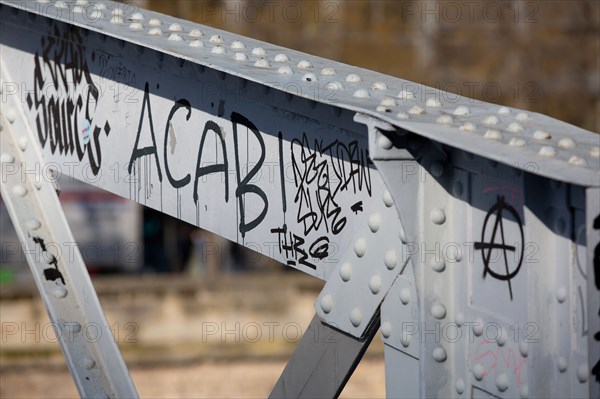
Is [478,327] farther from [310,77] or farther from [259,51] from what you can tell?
[259,51]

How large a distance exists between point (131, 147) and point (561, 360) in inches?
69.3

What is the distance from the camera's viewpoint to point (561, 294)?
2.25m

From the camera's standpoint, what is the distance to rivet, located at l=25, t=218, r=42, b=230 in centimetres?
364

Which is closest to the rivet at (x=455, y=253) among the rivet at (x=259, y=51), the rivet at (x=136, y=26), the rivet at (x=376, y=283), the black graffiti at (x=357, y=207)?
the rivet at (x=376, y=283)

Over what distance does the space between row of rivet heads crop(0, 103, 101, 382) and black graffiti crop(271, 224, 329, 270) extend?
809mm

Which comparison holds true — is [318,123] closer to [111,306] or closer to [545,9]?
[111,306]

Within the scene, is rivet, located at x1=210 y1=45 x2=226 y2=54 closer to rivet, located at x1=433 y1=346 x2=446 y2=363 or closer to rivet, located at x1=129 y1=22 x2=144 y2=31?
rivet, located at x1=129 y1=22 x2=144 y2=31

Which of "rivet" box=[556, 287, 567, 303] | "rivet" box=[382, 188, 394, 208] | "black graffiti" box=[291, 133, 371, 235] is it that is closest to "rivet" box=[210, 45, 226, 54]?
"black graffiti" box=[291, 133, 371, 235]

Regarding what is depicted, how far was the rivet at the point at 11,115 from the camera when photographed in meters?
3.91

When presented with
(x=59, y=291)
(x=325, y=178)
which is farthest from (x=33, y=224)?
(x=325, y=178)

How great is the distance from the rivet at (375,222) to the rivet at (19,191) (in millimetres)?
1464

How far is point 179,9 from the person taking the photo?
23984 mm

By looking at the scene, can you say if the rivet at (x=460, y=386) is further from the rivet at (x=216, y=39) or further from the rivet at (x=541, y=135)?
the rivet at (x=216, y=39)

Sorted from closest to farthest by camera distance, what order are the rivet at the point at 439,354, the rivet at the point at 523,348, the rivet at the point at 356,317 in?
the rivet at the point at 523,348
the rivet at the point at 439,354
the rivet at the point at 356,317
